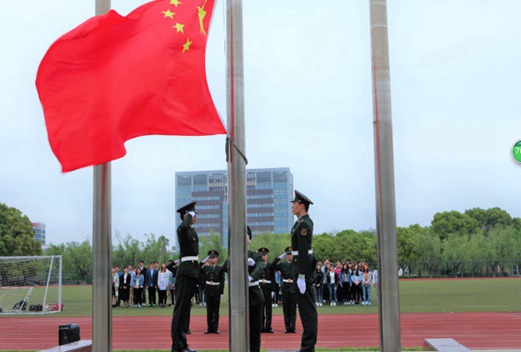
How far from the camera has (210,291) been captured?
14.0 metres

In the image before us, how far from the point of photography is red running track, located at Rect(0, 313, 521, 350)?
11148mm

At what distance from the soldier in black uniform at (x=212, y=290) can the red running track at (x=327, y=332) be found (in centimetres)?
30

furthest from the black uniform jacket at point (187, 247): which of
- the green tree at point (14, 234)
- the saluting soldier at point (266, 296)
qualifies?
the green tree at point (14, 234)

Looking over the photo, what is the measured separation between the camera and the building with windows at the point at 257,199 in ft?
385

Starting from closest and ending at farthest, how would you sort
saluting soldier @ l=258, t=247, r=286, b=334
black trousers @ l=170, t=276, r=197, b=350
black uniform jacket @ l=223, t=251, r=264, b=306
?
→ black trousers @ l=170, t=276, r=197, b=350
black uniform jacket @ l=223, t=251, r=264, b=306
saluting soldier @ l=258, t=247, r=286, b=334

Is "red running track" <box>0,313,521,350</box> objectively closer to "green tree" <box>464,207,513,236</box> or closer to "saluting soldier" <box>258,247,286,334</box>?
"saluting soldier" <box>258,247,286,334</box>

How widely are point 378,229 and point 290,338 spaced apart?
242 inches

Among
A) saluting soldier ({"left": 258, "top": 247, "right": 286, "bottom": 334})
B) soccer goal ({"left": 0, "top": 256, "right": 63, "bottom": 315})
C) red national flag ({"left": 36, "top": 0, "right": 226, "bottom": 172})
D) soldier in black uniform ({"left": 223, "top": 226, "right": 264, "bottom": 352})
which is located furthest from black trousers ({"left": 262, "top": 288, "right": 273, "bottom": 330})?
soccer goal ({"left": 0, "top": 256, "right": 63, "bottom": 315})

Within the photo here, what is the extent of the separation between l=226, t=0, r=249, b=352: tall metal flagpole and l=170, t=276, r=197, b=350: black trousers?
118 centimetres

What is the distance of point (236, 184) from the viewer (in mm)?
7023

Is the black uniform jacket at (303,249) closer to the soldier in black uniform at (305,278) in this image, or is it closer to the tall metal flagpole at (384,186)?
the soldier in black uniform at (305,278)

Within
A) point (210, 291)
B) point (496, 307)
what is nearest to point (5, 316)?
point (210, 291)

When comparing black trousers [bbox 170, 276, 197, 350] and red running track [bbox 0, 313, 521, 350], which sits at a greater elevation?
black trousers [bbox 170, 276, 197, 350]

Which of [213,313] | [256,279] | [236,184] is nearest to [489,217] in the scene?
[213,313]
